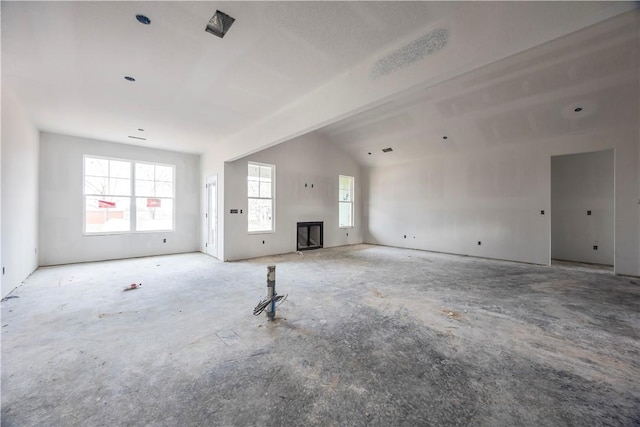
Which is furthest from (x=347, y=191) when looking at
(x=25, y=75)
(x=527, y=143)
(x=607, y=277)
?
(x=25, y=75)

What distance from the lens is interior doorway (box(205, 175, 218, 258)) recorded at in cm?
672

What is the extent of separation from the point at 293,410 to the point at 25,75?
4.85 m

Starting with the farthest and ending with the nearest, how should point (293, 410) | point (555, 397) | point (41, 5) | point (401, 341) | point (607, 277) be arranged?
point (607, 277) < point (401, 341) < point (41, 5) < point (555, 397) < point (293, 410)

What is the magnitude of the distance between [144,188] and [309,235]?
4.80 metres

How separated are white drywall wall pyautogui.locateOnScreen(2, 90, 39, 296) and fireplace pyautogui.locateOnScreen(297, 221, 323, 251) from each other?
5.72 meters

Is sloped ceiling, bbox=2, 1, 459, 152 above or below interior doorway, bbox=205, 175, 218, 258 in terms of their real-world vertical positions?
above

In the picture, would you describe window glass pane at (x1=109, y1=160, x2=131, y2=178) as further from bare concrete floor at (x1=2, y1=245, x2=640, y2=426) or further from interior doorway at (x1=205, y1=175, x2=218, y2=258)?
bare concrete floor at (x1=2, y1=245, x2=640, y2=426)

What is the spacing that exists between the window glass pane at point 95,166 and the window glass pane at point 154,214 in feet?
3.08

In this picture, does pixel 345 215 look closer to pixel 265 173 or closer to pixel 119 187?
pixel 265 173

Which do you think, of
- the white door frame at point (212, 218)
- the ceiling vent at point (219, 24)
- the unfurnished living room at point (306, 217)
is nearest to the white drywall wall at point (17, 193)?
the unfurnished living room at point (306, 217)

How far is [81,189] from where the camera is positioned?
5.95 m

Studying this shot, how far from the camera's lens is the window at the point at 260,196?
22.9 feet

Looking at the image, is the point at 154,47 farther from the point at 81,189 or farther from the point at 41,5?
the point at 81,189

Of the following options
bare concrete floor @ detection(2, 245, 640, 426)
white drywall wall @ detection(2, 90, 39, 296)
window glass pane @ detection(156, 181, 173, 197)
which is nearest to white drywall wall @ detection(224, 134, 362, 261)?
window glass pane @ detection(156, 181, 173, 197)
